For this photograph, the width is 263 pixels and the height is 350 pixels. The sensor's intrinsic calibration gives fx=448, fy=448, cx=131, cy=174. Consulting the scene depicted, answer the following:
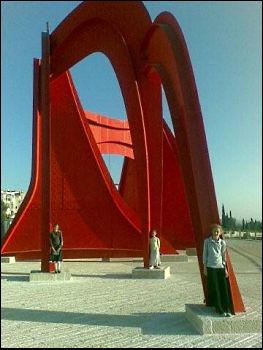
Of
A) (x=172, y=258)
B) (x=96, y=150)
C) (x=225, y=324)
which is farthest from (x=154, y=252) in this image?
(x=225, y=324)

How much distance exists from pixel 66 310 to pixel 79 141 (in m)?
10.8

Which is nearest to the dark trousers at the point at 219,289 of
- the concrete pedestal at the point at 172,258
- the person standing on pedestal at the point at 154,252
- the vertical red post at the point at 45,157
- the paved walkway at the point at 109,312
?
the paved walkway at the point at 109,312

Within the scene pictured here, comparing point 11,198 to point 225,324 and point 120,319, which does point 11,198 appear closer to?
point 120,319

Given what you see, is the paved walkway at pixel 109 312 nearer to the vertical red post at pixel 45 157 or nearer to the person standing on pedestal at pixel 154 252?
the person standing on pedestal at pixel 154 252

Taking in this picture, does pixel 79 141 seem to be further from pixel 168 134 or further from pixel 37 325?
pixel 37 325

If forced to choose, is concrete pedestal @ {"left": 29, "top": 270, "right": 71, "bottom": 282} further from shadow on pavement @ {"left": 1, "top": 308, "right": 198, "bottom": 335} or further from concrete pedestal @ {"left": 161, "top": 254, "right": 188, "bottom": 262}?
concrete pedestal @ {"left": 161, "top": 254, "right": 188, "bottom": 262}

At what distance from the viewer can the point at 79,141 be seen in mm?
18031

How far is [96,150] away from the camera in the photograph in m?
17.8

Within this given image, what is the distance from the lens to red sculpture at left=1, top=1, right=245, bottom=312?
8.27 metres

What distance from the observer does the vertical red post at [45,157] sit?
12531 millimetres

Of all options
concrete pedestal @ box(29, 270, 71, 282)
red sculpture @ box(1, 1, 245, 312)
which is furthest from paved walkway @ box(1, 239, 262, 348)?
red sculpture @ box(1, 1, 245, 312)

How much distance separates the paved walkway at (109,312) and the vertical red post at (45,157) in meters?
1.00

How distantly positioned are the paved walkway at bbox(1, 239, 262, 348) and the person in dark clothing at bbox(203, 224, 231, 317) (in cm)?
53

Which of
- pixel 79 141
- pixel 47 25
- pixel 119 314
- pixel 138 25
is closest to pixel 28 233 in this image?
pixel 79 141
